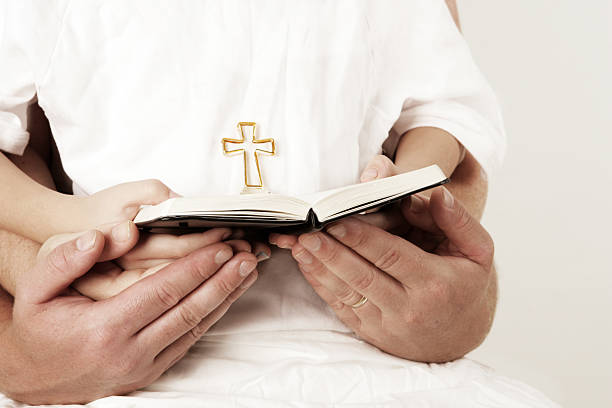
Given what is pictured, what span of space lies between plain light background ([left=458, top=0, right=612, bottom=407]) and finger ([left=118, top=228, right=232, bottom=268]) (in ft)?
6.19

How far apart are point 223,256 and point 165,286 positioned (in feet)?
0.26

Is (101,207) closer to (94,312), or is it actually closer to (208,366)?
(94,312)

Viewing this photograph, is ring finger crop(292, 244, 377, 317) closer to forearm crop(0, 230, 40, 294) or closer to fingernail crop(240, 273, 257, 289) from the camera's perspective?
fingernail crop(240, 273, 257, 289)

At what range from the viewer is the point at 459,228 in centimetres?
98

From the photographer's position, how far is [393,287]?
3.17ft

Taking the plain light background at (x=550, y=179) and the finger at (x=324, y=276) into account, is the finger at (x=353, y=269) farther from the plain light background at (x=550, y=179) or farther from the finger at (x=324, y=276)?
the plain light background at (x=550, y=179)

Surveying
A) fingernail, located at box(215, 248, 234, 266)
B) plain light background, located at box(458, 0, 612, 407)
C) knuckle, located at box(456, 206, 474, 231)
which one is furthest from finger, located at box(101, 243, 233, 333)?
plain light background, located at box(458, 0, 612, 407)

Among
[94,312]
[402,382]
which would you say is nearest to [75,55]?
[94,312]

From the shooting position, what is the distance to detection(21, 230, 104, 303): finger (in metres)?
0.84

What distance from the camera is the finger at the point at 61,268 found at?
0.84 m

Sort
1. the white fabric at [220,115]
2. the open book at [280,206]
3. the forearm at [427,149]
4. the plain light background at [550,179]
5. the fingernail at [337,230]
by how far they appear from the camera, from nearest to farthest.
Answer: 1. the open book at [280,206]
2. the fingernail at [337,230]
3. the white fabric at [220,115]
4. the forearm at [427,149]
5. the plain light background at [550,179]

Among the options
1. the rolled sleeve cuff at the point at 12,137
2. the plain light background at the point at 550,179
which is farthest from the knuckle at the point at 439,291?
the plain light background at the point at 550,179

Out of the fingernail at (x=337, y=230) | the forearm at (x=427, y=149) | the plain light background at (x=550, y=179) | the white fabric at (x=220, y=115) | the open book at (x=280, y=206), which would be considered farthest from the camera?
the plain light background at (x=550, y=179)

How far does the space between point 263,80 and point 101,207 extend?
33cm
